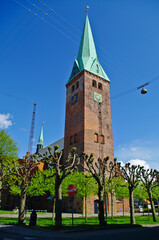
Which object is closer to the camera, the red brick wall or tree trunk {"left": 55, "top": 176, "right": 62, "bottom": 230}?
tree trunk {"left": 55, "top": 176, "right": 62, "bottom": 230}

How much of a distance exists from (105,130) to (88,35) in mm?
27626

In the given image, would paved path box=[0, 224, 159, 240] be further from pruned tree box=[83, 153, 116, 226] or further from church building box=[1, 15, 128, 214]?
church building box=[1, 15, 128, 214]

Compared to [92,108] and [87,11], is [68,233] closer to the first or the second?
[92,108]

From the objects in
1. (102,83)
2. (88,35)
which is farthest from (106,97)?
(88,35)

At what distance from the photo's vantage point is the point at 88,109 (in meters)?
36.2

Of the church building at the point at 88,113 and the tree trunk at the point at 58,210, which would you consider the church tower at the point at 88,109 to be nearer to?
the church building at the point at 88,113

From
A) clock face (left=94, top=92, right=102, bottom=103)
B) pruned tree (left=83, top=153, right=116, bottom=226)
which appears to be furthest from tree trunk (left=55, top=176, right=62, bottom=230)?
clock face (left=94, top=92, right=102, bottom=103)

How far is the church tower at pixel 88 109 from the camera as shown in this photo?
3444 centimetres

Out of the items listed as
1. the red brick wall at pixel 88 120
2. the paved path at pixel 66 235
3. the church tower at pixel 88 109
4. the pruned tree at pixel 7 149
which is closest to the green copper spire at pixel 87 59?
the church tower at pixel 88 109

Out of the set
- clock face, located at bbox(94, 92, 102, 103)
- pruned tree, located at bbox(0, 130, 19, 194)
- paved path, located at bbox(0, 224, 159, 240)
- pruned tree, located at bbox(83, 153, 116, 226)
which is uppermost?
clock face, located at bbox(94, 92, 102, 103)

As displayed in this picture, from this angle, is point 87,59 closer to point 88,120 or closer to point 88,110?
point 88,110

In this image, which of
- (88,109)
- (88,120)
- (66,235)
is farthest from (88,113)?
(66,235)

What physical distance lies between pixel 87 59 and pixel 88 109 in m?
Answer: 15.0

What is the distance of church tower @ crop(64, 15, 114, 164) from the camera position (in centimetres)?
3444
